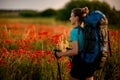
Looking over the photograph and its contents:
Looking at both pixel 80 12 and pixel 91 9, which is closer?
pixel 80 12

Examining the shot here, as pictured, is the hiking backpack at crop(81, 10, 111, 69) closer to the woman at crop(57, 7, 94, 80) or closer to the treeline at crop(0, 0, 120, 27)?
the woman at crop(57, 7, 94, 80)

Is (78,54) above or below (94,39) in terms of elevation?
below

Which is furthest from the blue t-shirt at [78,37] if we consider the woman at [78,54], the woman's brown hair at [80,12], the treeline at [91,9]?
the treeline at [91,9]

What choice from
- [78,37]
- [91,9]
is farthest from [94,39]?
[91,9]

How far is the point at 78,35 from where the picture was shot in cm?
443

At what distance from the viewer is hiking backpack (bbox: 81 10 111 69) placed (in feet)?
14.4

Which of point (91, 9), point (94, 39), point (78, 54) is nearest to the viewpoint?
point (94, 39)

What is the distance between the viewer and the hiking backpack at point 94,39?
4383 millimetres

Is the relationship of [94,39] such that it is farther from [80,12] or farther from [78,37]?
[80,12]

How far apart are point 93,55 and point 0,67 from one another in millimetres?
2432

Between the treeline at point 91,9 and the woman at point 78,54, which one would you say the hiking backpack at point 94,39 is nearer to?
the woman at point 78,54

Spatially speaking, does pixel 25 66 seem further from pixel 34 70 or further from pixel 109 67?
pixel 109 67

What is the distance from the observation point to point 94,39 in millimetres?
4387

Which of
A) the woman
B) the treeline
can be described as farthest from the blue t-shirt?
the treeline
